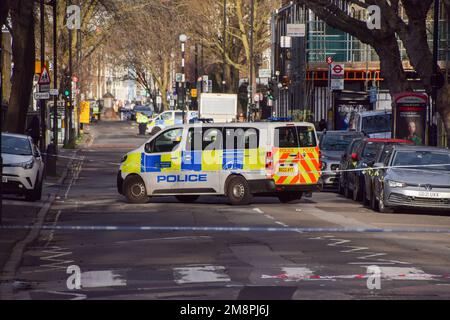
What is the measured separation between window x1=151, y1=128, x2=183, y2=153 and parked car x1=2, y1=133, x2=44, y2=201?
9.52ft

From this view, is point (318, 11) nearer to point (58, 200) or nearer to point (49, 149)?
point (49, 149)

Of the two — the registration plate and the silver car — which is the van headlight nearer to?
the silver car

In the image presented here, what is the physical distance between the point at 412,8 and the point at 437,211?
1260 centimetres

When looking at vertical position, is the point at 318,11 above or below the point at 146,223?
above

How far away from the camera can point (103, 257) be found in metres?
17.6

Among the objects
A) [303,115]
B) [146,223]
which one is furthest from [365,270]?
[303,115]

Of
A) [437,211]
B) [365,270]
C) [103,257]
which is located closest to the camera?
[365,270]

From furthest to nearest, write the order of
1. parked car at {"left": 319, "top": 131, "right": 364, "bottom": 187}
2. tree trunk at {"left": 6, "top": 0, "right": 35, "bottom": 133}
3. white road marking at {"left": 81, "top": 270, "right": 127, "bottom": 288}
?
tree trunk at {"left": 6, "top": 0, "right": 35, "bottom": 133}, parked car at {"left": 319, "top": 131, "right": 364, "bottom": 187}, white road marking at {"left": 81, "top": 270, "right": 127, "bottom": 288}

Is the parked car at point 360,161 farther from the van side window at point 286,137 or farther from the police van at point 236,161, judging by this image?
the van side window at point 286,137

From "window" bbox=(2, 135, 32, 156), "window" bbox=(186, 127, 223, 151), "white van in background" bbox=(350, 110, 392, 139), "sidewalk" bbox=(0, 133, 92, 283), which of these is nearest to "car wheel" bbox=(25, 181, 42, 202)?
"sidewalk" bbox=(0, 133, 92, 283)

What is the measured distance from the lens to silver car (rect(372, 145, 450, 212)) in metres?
26.5

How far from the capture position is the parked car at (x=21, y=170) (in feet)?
98.0

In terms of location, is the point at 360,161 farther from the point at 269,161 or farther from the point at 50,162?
the point at 50,162
